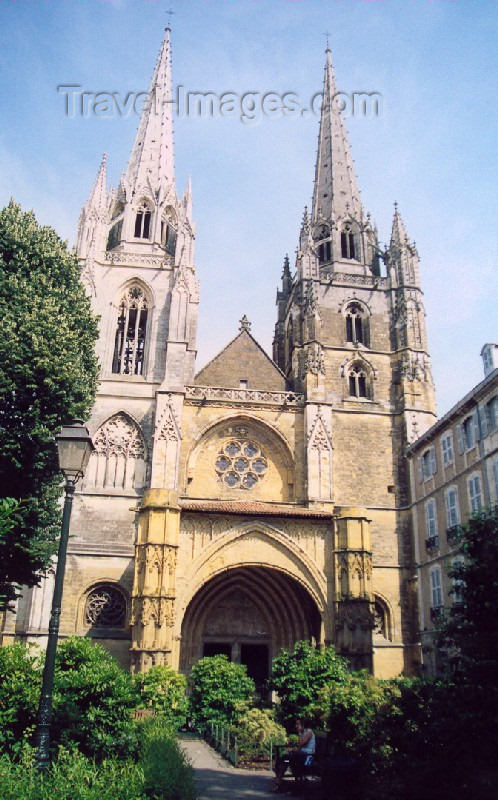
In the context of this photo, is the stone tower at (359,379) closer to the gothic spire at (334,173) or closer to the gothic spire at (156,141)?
the gothic spire at (334,173)

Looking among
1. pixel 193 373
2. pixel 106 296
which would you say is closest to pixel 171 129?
pixel 106 296

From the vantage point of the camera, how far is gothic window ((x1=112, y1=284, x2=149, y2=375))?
28266 millimetres

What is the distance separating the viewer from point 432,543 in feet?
77.0

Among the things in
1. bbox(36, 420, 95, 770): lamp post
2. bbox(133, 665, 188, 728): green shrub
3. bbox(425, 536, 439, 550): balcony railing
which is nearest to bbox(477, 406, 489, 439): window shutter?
bbox(425, 536, 439, 550): balcony railing

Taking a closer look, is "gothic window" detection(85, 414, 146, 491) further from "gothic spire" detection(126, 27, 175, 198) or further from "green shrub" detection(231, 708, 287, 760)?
"gothic spire" detection(126, 27, 175, 198)

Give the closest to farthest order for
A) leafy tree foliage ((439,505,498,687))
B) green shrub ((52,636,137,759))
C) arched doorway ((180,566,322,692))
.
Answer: leafy tree foliage ((439,505,498,687)), green shrub ((52,636,137,759)), arched doorway ((180,566,322,692))

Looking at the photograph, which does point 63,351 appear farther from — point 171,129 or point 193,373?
point 171,129

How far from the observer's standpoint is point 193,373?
28.8m

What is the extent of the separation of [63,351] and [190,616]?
37.8 feet

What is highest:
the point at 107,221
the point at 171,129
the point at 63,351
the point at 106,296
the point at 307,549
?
the point at 171,129

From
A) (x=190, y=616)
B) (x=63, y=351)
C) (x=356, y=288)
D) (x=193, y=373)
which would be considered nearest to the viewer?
(x=63, y=351)

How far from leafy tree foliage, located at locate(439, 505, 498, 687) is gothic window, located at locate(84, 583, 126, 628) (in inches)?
635

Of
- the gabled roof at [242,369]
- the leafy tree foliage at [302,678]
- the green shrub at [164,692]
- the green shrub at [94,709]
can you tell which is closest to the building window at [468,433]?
the leafy tree foliage at [302,678]

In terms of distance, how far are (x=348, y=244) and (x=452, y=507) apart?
56.0 ft
